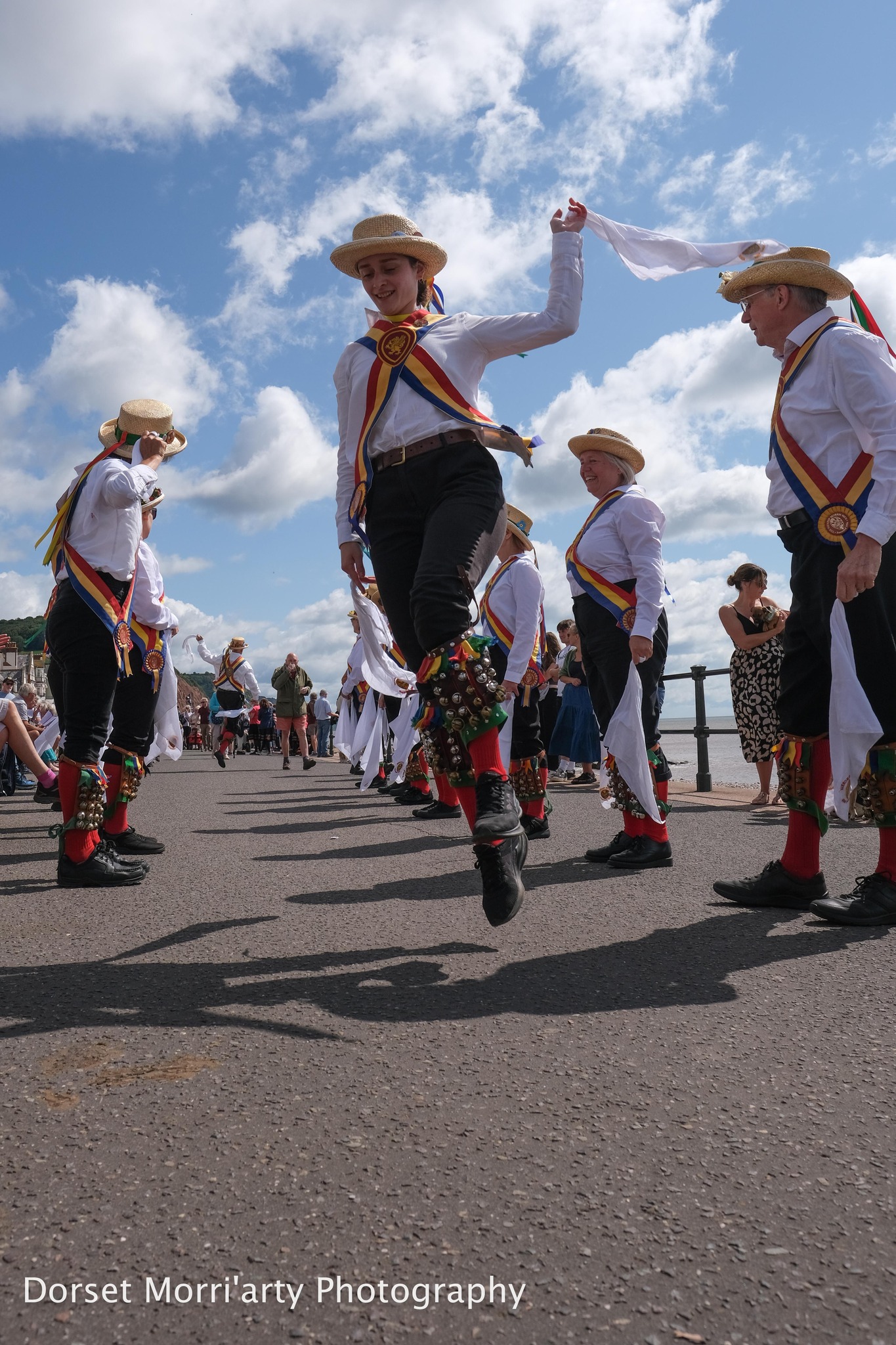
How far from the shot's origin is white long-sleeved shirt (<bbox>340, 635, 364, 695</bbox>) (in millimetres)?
11391

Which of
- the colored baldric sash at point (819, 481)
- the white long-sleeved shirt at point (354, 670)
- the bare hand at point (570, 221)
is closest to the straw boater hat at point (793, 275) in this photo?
the colored baldric sash at point (819, 481)

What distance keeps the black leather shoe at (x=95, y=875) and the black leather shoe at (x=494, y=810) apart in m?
2.08

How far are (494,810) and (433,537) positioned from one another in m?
0.82

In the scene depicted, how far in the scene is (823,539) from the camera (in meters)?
3.37

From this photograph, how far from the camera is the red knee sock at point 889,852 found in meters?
3.32

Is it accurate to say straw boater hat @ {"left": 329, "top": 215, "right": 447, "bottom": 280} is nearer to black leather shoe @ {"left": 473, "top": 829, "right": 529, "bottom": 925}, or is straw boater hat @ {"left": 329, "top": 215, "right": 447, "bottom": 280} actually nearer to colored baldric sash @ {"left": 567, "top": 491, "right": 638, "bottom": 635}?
colored baldric sash @ {"left": 567, "top": 491, "right": 638, "bottom": 635}

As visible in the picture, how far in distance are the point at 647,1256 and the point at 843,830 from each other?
5.10m

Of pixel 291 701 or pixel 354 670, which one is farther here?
pixel 291 701

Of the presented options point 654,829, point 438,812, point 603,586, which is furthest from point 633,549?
point 438,812

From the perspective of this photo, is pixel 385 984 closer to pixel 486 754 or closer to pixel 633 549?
pixel 486 754

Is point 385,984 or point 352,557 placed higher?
point 352,557

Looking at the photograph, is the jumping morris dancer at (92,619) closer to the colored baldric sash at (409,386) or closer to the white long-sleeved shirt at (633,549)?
the colored baldric sash at (409,386)

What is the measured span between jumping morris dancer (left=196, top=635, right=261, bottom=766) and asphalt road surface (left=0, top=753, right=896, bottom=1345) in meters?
14.8

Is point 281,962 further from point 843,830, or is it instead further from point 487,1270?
point 843,830
